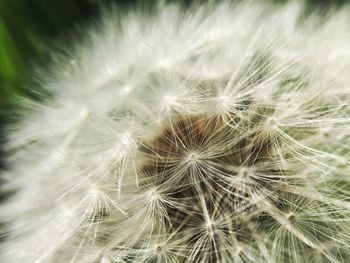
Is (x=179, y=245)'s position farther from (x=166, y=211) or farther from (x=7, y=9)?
(x=7, y=9)

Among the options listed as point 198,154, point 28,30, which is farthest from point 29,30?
point 198,154

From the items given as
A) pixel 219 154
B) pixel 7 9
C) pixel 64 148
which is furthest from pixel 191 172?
pixel 7 9

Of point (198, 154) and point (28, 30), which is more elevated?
point (28, 30)

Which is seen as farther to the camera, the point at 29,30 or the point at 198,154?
the point at 29,30

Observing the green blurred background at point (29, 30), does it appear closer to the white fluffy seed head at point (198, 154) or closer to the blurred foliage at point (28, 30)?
the blurred foliage at point (28, 30)

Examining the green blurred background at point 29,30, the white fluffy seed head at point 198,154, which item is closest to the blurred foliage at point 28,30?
the green blurred background at point 29,30

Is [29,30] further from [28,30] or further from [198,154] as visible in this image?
[198,154]

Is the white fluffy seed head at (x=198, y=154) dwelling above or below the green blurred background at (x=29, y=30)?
below
